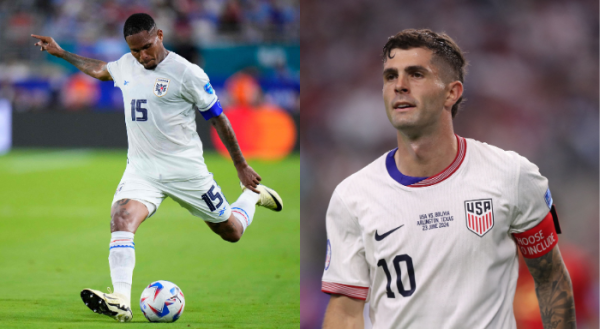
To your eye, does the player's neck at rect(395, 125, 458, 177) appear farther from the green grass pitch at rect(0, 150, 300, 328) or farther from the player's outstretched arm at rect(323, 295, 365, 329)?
the green grass pitch at rect(0, 150, 300, 328)

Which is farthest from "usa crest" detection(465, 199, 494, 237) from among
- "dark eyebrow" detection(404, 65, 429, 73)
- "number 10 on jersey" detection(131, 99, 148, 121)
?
"number 10 on jersey" detection(131, 99, 148, 121)

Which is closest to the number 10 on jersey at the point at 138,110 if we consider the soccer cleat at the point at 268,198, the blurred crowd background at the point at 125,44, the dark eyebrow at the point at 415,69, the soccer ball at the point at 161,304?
the soccer ball at the point at 161,304

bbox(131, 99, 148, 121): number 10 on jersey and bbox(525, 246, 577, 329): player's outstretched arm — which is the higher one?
bbox(131, 99, 148, 121): number 10 on jersey

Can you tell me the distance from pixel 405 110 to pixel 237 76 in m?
15.7

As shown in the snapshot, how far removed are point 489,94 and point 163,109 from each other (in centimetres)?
268

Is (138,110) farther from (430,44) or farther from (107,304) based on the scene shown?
(430,44)

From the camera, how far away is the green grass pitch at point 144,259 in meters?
4.54

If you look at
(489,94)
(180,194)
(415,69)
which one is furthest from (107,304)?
(489,94)

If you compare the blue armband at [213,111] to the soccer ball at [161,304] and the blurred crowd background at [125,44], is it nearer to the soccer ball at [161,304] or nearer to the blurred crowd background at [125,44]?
the soccer ball at [161,304]

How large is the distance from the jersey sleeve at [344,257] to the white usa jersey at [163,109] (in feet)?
8.53

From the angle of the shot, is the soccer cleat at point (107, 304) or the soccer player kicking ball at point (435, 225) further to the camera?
the soccer cleat at point (107, 304)

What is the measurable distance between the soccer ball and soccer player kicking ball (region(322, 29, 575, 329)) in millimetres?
2309

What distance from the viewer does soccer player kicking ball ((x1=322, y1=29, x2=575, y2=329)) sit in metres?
2.12

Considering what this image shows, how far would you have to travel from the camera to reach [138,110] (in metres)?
4.73
